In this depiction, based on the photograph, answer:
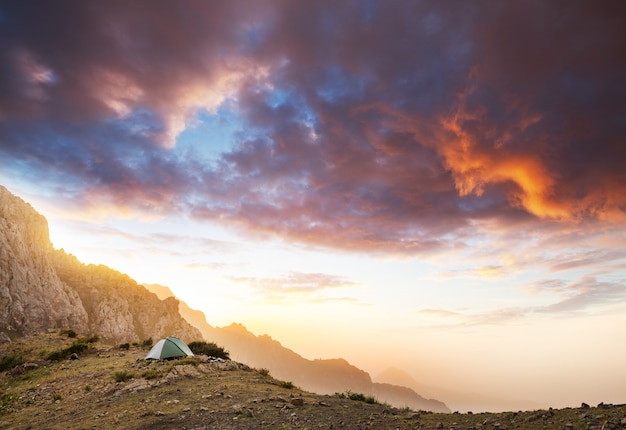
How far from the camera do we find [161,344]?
2716cm

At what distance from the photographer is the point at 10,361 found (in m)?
30.3

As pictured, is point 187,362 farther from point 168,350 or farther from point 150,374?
point 168,350

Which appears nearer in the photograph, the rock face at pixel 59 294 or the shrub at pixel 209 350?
the shrub at pixel 209 350

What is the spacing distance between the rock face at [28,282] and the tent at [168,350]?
11101 cm

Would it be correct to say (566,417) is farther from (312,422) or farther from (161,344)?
(161,344)

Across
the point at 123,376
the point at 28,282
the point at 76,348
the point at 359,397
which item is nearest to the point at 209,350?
the point at 123,376

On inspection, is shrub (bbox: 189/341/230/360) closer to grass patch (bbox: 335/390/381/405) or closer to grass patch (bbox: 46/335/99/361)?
grass patch (bbox: 46/335/99/361)

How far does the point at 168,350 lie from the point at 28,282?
421ft

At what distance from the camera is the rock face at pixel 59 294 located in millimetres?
111250

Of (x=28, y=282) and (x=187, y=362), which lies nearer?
(x=187, y=362)

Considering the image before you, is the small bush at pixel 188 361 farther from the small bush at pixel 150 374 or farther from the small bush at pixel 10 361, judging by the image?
the small bush at pixel 10 361

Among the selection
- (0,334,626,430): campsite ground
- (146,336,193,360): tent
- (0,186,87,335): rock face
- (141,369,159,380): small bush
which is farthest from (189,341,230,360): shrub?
(0,186,87,335): rock face

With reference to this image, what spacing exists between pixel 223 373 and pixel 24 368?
18.8 m

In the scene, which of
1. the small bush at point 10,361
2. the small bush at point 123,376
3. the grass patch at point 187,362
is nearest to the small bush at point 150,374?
the small bush at point 123,376
